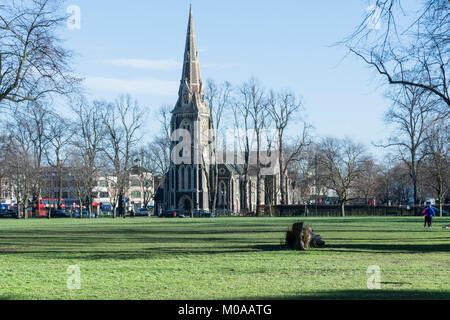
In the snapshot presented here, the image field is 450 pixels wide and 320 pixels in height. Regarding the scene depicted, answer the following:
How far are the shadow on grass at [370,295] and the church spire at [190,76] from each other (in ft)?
344

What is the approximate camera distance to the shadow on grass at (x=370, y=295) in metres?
10.2

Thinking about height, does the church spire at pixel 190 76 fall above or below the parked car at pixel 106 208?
above

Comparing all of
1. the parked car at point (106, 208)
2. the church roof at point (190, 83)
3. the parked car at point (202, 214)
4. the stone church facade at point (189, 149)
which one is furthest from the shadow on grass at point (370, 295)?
the parked car at point (106, 208)

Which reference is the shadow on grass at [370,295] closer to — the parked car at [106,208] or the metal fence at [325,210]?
the metal fence at [325,210]

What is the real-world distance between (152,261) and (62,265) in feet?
8.15

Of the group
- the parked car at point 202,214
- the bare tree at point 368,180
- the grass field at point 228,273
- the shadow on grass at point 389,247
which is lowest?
the parked car at point 202,214

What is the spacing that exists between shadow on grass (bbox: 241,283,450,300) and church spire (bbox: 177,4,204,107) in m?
105

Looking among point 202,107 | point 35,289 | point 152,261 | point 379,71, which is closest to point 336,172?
point 202,107

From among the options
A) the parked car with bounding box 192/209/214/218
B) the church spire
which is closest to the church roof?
the church spire

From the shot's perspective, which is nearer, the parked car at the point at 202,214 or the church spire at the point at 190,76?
the parked car at the point at 202,214

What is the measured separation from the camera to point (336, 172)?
90.0 metres

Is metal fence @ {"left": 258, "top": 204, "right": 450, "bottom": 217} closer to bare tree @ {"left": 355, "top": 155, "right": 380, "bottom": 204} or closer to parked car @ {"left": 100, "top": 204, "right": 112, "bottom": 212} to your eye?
bare tree @ {"left": 355, "top": 155, "right": 380, "bottom": 204}

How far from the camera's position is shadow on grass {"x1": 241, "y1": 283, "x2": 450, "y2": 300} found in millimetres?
10164
